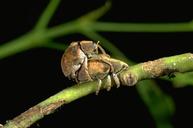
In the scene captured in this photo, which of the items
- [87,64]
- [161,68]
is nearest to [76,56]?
[87,64]

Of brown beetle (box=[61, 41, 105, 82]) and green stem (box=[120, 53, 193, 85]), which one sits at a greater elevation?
brown beetle (box=[61, 41, 105, 82])

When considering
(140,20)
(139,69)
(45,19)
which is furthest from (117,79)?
(140,20)

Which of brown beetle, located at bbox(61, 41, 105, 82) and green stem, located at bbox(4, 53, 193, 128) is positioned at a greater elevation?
brown beetle, located at bbox(61, 41, 105, 82)

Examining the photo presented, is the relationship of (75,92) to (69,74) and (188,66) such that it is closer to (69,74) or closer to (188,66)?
(69,74)

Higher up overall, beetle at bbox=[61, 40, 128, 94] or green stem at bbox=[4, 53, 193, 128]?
beetle at bbox=[61, 40, 128, 94]

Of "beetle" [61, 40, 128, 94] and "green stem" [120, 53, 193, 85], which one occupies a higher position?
"beetle" [61, 40, 128, 94]
